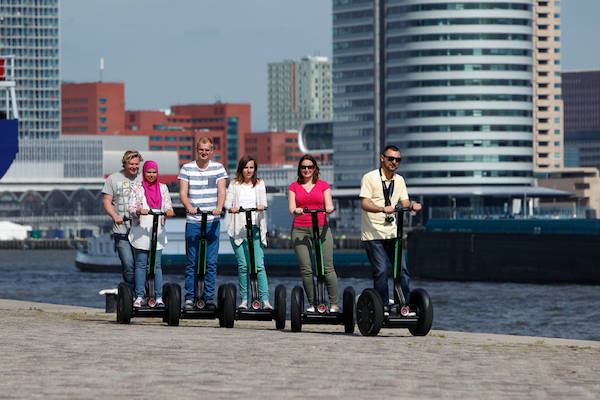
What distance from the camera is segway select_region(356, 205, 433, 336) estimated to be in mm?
15492

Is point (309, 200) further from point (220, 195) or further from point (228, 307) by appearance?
point (228, 307)

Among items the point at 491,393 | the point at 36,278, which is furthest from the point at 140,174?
the point at 36,278

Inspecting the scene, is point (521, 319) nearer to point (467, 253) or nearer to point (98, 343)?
point (98, 343)

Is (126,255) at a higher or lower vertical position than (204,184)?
lower

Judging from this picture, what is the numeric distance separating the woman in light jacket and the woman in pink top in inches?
19.6

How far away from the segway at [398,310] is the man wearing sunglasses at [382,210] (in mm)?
147

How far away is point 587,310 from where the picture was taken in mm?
51844

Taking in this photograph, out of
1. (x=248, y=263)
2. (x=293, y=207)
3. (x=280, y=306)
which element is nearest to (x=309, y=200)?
(x=293, y=207)

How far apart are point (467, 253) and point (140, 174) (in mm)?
70943

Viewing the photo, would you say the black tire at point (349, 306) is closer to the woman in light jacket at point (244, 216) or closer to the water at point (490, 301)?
the woman in light jacket at point (244, 216)

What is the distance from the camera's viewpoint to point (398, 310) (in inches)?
616

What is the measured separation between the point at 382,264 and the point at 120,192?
4.00 meters

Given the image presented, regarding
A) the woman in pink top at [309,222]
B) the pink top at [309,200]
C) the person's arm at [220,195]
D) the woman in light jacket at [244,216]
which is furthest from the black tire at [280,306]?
the person's arm at [220,195]

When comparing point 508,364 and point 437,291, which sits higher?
point 508,364
